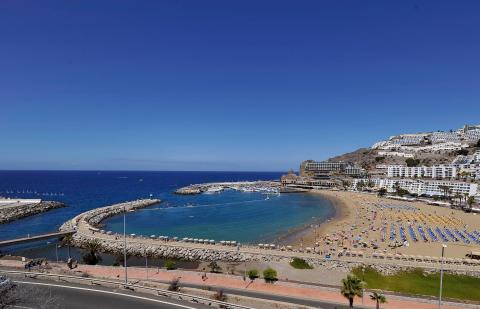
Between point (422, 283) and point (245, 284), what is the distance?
18.1 meters

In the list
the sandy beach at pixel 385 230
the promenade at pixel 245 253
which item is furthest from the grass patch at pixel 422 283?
the sandy beach at pixel 385 230

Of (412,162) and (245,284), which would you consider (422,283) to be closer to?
(245,284)

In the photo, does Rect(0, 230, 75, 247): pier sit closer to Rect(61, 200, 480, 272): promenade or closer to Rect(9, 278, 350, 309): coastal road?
Rect(61, 200, 480, 272): promenade

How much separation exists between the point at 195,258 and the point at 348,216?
152 ft

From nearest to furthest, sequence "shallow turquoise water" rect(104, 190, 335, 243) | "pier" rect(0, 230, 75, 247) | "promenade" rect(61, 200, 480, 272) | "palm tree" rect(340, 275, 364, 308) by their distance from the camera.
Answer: "palm tree" rect(340, 275, 364, 308) < "promenade" rect(61, 200, 480, 272) < "pier" rect(0, 230, 75, 247) < "shallow turquoise water" rect(104, 190, 335, 243)

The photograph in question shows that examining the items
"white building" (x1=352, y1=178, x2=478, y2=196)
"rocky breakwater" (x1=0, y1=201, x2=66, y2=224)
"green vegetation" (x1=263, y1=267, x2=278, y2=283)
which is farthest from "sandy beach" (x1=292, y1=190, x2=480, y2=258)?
"rocky breakwater" (x1=0, y1=201, x2=66, y2=224)

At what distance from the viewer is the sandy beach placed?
4550 cm

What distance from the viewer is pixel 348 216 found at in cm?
7694

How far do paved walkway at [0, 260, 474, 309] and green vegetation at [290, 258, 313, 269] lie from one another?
402 inches

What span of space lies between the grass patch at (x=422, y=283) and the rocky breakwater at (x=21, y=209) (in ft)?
246

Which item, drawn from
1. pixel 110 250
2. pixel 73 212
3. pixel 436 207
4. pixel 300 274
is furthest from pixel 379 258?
pixel 73 212

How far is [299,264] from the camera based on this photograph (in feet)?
123

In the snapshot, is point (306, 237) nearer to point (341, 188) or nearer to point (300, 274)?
point (300, 274)

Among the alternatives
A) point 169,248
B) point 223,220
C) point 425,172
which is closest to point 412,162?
point 425,172
